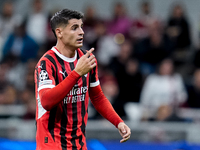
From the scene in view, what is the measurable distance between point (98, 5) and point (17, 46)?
3.68 meters

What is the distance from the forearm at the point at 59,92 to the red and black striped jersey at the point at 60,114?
0.85ft

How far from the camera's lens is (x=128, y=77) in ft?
28.6

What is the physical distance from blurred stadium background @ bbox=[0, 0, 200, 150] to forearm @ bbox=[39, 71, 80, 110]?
3.34m

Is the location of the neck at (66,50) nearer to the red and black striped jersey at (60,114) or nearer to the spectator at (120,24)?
the red and black striped jersey at (60,114)

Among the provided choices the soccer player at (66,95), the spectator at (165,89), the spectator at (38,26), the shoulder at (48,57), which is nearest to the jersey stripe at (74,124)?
the soccer player at (66,95)

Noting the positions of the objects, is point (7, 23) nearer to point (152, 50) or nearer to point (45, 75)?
point (152, 50)

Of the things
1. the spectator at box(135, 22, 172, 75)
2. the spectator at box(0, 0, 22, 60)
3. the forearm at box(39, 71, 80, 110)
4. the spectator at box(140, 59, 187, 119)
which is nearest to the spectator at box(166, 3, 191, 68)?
the spectator at box(135, 22, 172, 75)

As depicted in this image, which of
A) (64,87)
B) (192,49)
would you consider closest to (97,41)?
(192,49)

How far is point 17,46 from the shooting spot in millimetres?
9578

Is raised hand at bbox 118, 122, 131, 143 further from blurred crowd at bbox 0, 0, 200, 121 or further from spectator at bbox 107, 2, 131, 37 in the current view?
spectator at bbox 107, 2, 131, 37

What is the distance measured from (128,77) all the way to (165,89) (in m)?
0.89

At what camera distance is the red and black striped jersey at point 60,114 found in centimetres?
374

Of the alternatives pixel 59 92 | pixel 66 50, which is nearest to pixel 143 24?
pixel 66 50

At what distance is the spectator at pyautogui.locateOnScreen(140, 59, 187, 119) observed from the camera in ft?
27.1
